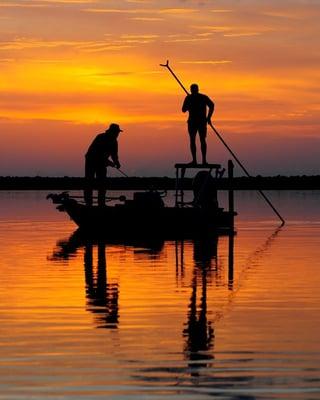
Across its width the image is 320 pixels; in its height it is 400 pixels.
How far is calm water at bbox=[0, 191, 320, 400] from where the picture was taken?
31.7ft

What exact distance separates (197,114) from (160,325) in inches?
754

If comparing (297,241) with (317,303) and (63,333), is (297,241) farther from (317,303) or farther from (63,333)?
(63,333)

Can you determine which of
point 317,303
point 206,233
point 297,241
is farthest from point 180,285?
point 206,233

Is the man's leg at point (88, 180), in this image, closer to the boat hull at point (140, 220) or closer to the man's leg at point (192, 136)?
the boat hull at point (140, 220)

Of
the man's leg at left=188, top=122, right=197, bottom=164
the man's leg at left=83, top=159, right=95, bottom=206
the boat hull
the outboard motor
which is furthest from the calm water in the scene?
the outboard motor

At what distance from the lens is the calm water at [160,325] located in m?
9.66

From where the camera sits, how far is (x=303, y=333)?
12.3m

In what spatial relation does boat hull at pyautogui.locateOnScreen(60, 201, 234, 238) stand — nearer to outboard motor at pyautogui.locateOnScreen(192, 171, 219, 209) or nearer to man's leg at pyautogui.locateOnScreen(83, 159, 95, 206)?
man's leg at pyautogui.locateOnScreen(83, 159, 95, 206)

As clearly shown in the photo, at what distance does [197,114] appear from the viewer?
31766mm

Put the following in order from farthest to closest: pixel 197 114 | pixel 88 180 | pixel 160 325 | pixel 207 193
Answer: pixel 207 193 < pixel 88 180 < pixel 197 114 < pixel 160 325

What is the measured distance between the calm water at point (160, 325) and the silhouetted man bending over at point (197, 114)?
308 inches

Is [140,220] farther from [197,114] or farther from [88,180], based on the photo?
[197,114]

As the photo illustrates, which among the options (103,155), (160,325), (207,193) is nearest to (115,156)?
(103,155)

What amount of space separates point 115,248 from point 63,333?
556 inches
